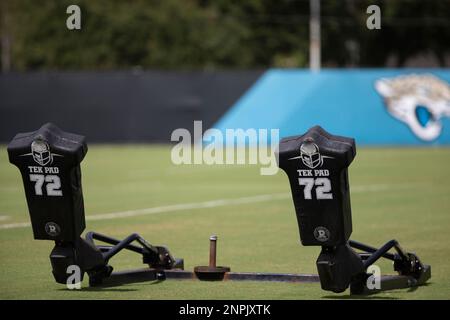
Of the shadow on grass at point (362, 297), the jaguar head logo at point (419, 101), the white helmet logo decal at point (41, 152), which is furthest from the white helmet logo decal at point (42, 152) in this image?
the jaguar head logo at point (419, 101)

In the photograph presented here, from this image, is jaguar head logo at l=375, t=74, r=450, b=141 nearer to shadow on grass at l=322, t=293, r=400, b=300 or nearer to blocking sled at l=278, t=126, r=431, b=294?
shadow on grass at l=322, t=293, r=400, b=300

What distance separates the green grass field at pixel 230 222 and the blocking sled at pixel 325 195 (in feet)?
1.26

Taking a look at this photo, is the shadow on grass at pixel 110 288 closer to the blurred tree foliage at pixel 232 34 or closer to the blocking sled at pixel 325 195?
the blocking sled at pixel 325 195

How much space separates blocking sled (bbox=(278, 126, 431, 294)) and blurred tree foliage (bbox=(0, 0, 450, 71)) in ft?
163

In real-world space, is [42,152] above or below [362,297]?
above

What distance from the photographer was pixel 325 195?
8.64 meters

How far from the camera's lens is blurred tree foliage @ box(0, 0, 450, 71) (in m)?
59.1

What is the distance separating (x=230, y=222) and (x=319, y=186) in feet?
23.5

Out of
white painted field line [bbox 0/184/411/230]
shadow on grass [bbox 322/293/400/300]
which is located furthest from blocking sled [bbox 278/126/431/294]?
white painted field line [bbox 0/184/411/230]

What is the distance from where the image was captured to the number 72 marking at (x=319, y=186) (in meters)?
8.59

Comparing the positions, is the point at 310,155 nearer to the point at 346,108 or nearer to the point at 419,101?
the point at 419,101

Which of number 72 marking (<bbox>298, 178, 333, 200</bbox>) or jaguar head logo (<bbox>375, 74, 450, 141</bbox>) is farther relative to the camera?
jaguar head logo (<bbox>375, 74, 450, 141</bbox>)

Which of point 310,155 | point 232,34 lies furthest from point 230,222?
point 232,34
